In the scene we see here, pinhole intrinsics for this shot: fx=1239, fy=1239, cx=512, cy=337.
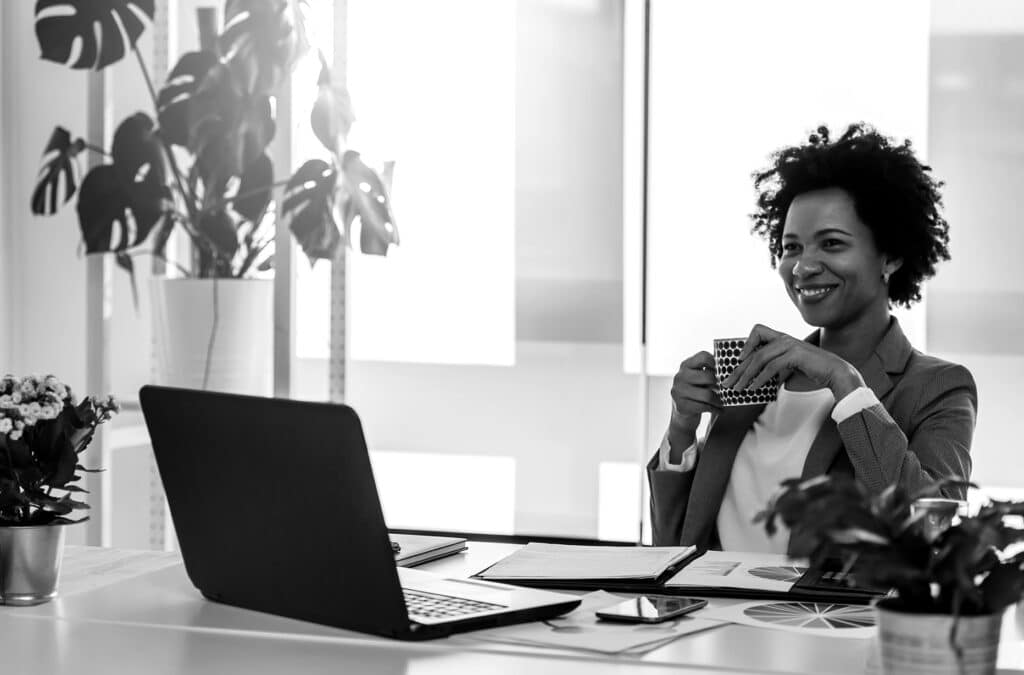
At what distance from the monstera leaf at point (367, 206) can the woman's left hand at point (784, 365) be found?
168cm

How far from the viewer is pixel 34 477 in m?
1.53

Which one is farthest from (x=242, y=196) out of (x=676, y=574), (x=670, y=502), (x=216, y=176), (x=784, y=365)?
(x=676, y=574)

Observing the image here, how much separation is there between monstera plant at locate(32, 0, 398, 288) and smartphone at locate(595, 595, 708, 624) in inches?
90.1

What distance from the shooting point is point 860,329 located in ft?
7.99

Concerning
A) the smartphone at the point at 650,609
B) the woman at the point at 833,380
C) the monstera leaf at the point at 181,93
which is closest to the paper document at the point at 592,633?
the smartphone at the point at 650,609

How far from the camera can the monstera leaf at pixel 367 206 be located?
3611mm

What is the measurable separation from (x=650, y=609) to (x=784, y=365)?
87 cm

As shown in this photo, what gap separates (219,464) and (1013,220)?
273 centimetres

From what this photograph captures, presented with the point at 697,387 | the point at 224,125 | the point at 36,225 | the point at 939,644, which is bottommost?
the point at 939,644

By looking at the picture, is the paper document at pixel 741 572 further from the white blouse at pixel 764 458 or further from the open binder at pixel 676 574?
the white blouse at pixel 764 458

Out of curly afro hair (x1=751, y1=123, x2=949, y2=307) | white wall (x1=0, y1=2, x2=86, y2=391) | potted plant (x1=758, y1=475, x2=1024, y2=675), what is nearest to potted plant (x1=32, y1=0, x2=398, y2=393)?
white wall (x1=0, y1=2, x2=86, y2=391)

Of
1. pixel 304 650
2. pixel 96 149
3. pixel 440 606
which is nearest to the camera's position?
pixel 304 650

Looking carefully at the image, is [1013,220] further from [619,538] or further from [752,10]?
[619,538]

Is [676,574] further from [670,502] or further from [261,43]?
[261,43]
